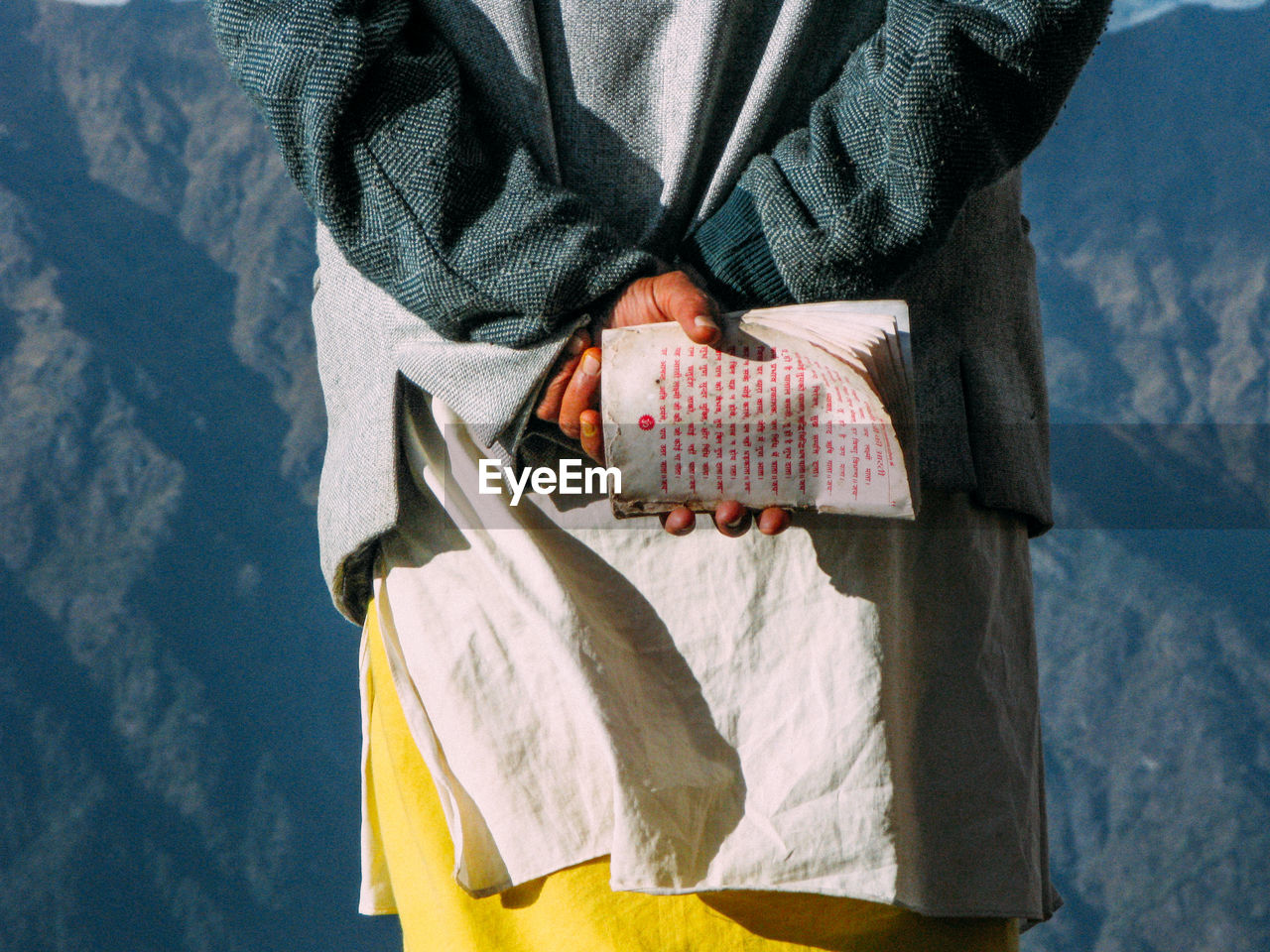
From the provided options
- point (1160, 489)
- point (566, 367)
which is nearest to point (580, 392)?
point (566, 367)

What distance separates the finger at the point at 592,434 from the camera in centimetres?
58

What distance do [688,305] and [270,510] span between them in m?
1.60

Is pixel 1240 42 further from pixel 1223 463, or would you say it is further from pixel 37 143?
pixel 37 143

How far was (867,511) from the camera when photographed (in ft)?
1.81

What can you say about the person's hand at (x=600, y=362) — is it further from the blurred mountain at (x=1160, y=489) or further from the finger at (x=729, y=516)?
the blurred mountain at (x=1160, y=489)

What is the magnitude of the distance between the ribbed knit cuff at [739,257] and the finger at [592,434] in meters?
0.10

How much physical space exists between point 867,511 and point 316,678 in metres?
1.60

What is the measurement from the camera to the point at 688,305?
56cm

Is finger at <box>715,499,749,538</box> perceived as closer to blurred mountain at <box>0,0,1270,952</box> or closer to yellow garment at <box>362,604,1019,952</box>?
yellow garment at <box>362,604,1019,952</box>

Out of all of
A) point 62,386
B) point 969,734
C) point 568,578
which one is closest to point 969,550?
point 969,734

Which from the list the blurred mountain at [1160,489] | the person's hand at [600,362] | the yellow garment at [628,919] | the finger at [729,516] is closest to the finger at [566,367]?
the person's hand at [600,362]

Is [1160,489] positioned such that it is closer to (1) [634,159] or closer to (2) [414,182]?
(1) [634,159]

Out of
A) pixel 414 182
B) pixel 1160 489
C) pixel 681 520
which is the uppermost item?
pixel 414 182

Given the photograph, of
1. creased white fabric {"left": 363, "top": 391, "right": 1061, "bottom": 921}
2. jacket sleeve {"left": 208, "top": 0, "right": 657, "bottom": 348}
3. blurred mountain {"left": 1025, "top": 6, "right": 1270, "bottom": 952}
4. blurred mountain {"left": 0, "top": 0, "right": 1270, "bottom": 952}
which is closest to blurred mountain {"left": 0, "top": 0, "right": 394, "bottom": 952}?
blurred mountain {"left": 0, "top": 0, "right": 1270, "bottom": 952}
